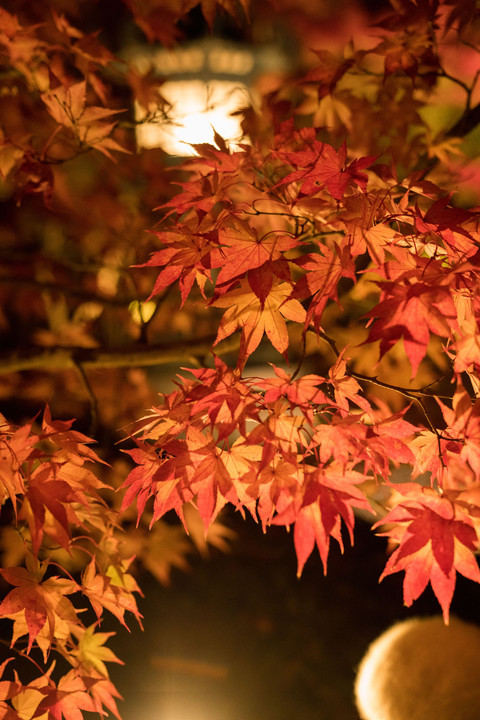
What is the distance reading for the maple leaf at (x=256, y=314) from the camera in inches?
47.6

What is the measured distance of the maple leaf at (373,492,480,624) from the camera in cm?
113

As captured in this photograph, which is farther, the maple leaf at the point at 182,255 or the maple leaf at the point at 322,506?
the maple leaf at the point at 182,255

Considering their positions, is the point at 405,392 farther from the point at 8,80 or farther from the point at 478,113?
the point at 8,80

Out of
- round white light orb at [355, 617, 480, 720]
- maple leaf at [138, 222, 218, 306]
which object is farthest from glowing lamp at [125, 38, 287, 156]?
round white light orb at [355, 617, 480, 720]

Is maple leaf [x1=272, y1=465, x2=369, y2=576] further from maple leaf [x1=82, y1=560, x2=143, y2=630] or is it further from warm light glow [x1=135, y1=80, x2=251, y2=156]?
warm light glow [x1=135, y1=80, x2=251, y2=156]

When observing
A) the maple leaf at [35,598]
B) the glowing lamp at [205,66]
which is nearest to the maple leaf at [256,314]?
the maple leaf at [35,598]

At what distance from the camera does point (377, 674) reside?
3.03 metres

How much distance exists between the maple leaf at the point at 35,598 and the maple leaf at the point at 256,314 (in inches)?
30.8

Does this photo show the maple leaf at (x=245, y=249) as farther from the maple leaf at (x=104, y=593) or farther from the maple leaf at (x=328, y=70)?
the maple leaf at (x=328, y=70)

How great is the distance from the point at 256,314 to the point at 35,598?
91 centimetres

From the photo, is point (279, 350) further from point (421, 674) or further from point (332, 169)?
point (421, 674)

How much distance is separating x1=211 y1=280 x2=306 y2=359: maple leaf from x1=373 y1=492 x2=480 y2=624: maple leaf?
47 cm

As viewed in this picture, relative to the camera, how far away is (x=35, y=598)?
132 centimetres

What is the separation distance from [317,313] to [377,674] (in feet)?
9.06
